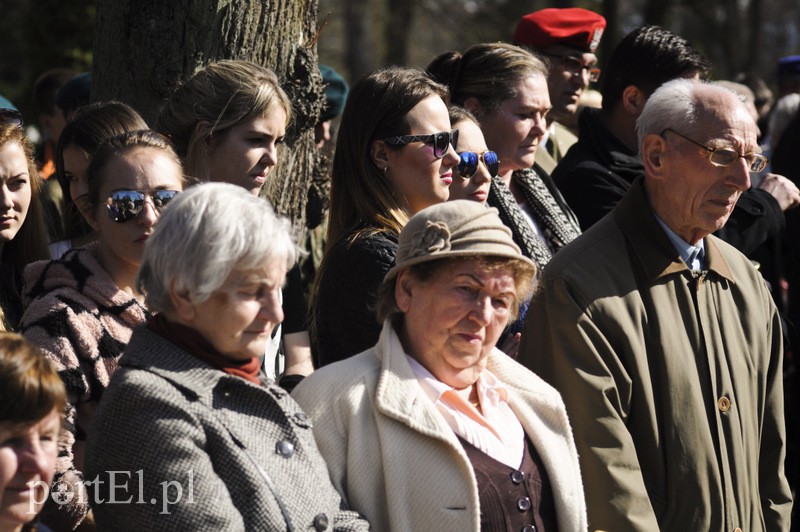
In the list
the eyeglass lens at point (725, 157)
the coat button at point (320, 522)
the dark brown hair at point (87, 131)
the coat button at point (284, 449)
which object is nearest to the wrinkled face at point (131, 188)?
the dark brown hair at point (87, 131)

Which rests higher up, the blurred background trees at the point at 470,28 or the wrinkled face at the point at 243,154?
the wrinkled face at the point at 243,154

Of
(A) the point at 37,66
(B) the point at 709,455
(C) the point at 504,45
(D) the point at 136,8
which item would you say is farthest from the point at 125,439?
(A) the point at 37,66

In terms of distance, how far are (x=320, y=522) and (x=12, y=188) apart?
1816 millimetres

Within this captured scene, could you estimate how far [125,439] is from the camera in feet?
8.45

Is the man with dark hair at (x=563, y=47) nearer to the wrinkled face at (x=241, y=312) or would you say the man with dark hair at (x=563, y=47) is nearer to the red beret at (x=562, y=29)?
the red beret at (x=562, y=29)

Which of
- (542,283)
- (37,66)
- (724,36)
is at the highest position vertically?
(542,283)

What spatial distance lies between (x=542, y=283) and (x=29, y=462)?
193cm

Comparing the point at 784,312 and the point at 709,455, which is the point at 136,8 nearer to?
the point at 709,455

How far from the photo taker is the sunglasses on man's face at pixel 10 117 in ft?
12.8

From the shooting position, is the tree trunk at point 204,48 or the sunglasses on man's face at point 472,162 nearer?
the sunglasses on man's face at point 472,162

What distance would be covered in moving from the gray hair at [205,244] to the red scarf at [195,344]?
1.9 inches

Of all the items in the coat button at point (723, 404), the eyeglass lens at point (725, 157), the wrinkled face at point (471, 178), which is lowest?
the coat button at point (723, 404)

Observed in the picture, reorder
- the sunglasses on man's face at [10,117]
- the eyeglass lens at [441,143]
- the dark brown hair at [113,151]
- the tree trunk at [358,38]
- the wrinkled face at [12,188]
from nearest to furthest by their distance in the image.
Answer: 1. the dark brown hair at [113,151]
2. the wrinkled face at [12,188]
3. the sunglasses on man's face at [10,117]
4. the eyeglass lens at [441,143]
5. the tree trunk at [358,38]

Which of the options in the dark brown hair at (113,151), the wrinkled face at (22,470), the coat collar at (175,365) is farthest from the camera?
the dark brown hair at (113,151)
